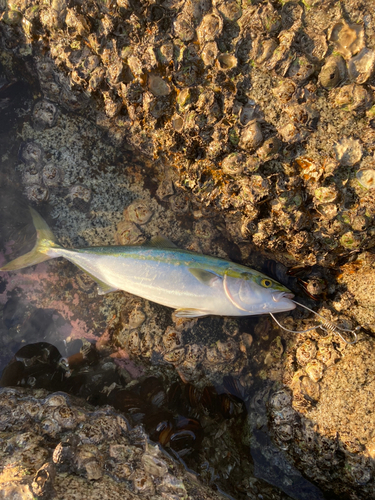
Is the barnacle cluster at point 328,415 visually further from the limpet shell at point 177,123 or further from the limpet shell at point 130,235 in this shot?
the limpet shell at point 177,123

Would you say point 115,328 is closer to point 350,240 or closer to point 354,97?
point 350,240

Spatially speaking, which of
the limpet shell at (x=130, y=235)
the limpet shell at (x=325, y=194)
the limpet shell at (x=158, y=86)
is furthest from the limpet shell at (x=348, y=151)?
the limpet shell at (x=130, y=235)

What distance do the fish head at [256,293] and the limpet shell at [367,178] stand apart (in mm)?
921

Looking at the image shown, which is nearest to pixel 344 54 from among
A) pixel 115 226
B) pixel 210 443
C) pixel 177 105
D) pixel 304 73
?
pixel 304 73

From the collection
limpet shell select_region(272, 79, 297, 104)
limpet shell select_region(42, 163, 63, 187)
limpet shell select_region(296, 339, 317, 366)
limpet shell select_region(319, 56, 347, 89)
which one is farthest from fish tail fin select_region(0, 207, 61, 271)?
limpet shell select_region(319, 56, 347, 89)

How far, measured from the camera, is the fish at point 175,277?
2.33 m

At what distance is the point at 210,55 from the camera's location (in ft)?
6.44

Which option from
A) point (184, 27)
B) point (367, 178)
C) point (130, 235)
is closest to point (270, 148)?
point (367, 178)

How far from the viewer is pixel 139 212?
2.79 m

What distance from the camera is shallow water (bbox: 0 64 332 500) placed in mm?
2473

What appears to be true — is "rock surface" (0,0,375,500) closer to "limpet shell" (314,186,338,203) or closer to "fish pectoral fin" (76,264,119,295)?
"limpet shell" (314,186,338,203)

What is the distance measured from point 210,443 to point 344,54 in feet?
9.66

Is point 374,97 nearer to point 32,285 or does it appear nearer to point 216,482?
point 216,482

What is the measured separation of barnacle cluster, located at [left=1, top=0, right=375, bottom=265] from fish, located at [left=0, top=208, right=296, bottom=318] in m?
0.35
